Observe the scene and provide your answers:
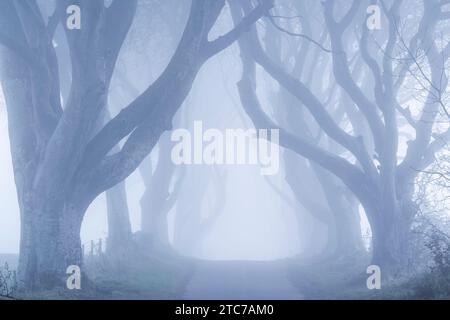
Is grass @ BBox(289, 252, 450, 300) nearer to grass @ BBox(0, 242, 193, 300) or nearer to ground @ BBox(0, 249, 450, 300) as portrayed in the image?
ground @ BBox(0, 249, 450, 300)

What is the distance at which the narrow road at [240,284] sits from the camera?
1211 centimetres

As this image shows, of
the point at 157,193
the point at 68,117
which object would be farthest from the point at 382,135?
the point at 157,193

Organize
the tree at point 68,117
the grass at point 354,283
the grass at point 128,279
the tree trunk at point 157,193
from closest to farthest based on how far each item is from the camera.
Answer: the grass at point 354,283 < the grass at point 128,279 < the tree at point 68,117 < the tree trunk at point 157,193

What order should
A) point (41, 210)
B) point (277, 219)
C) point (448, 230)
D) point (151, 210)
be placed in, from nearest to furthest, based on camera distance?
point (41, 210)
point (448, 230)
point (151, 210)
point (277, 219)

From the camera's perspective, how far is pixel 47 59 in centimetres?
1136

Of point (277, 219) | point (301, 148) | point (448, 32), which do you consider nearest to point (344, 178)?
point (301, 148)

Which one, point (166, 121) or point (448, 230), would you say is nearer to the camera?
point (166, 121)

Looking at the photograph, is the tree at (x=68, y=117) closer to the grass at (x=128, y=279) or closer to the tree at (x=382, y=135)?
the grass at (x=128, y=279)

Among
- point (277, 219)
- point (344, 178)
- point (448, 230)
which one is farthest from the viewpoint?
point (277, 219)

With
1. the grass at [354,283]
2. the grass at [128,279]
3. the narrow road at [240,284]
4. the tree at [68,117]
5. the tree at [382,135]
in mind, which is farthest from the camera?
the tree at [382,135]

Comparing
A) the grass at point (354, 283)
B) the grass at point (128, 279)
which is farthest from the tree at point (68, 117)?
the grass at point (354, 283)

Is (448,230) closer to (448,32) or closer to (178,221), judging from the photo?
(448,32)

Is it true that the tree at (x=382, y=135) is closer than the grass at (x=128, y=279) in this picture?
No

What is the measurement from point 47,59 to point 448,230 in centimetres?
1543
